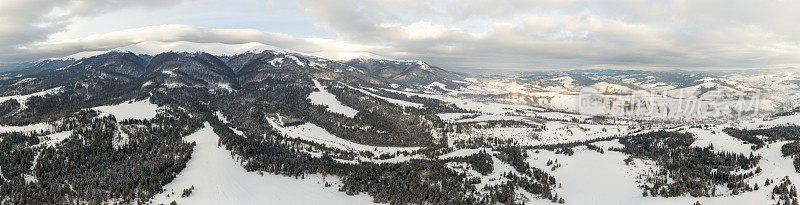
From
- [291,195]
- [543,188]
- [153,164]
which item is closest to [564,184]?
[543,188]

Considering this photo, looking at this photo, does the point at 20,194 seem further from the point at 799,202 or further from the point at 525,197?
A: the point at 799,202

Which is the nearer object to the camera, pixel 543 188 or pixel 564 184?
pixel 543 188

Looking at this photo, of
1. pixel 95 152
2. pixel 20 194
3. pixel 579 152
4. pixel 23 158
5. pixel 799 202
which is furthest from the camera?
pixel 579 152

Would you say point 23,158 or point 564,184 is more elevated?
point 23,158

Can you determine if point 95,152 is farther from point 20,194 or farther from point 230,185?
point 230,185

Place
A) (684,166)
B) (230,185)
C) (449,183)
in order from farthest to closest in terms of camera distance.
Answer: (684,166)
(449,183)
(230,185)

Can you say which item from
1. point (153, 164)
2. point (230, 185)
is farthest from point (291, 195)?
point (153, 164)
